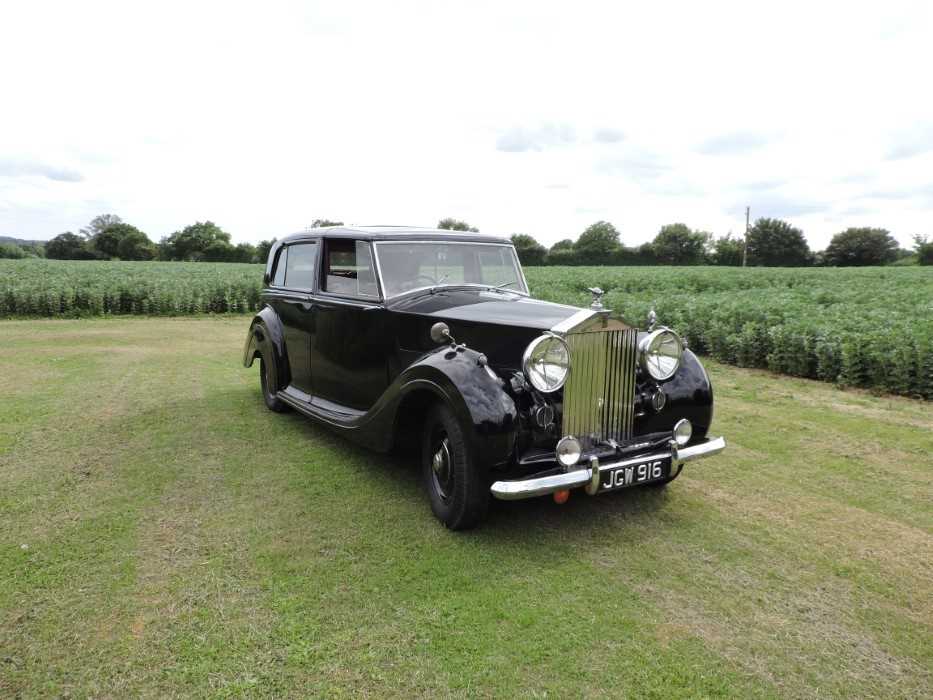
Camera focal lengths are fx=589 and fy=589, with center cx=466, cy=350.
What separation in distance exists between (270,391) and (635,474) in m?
4.37

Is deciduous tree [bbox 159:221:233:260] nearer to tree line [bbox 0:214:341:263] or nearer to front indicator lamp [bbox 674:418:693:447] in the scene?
tree line [bbox 0:214:341:263]

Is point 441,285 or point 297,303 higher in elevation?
point 441,285

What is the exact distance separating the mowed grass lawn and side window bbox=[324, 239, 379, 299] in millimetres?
1457

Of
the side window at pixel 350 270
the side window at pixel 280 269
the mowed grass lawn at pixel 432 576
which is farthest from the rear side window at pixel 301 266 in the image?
the mowed grass lawn at pixel 432 576

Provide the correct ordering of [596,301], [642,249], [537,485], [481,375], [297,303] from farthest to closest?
[642,249] < [297,303] < [596,301] < [481,375] < [537,485]

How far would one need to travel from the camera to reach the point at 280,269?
647cm

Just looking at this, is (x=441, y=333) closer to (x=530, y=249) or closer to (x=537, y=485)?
(x=537, y=485)

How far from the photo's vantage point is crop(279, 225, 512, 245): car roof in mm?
4855

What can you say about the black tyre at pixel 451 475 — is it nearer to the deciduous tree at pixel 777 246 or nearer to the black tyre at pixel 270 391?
the black tyre at pixel 270 391

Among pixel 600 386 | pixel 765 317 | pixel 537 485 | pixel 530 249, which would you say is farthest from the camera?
pixel 530 249

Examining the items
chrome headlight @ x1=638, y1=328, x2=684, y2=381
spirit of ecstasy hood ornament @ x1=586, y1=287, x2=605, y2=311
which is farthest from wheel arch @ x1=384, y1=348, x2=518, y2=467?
chrome headlight @ x1=638, y1=328, x2=684, y2=381

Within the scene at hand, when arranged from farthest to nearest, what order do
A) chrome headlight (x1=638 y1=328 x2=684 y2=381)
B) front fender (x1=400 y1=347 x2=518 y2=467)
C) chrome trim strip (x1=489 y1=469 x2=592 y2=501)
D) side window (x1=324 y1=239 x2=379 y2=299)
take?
side window (x1=324 y1=239 x2=379 y2=299), chrome headlight (x1=638 y1=328 x2=684 y2=381), front fender (x1=400 y1=347 x2=518 y2=467), chrome trim strip (x1=489 y1=469 x2=592 y2=501)

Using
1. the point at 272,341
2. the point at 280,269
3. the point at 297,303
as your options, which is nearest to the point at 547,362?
the point at 297,303

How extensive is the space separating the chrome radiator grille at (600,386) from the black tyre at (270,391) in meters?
3.77
